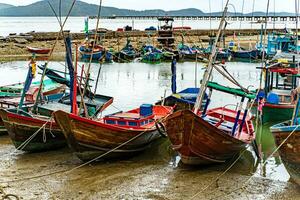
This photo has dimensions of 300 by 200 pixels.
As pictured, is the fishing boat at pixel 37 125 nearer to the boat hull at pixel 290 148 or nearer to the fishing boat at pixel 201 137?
the fishing boat at pixel 201 137

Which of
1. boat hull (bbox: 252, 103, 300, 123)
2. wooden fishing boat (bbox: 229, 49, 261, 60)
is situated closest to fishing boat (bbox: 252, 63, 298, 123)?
boat hull (bbox: 252, 103, 300, 123)

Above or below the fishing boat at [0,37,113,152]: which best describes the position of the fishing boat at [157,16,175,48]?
above

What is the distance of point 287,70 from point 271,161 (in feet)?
17.5

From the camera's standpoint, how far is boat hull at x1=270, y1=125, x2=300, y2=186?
9773mm

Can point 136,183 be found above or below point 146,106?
below

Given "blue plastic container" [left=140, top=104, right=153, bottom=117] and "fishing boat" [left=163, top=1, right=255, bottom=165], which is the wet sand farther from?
"blue plastic container" [left=140, top=104, right=153, bottom=117]

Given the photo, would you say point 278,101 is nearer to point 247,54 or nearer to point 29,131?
point 29,131

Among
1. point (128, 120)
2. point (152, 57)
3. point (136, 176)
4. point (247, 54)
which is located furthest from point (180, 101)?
point (247, 54)

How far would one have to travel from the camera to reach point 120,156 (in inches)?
495

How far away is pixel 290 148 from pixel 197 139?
7.67 feet

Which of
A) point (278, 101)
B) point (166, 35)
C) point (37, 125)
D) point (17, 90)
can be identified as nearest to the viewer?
point (37, 125)

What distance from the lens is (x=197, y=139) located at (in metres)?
11.3

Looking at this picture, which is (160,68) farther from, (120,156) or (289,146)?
(289,146)

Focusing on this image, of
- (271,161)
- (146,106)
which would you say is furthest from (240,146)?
(146,106)
